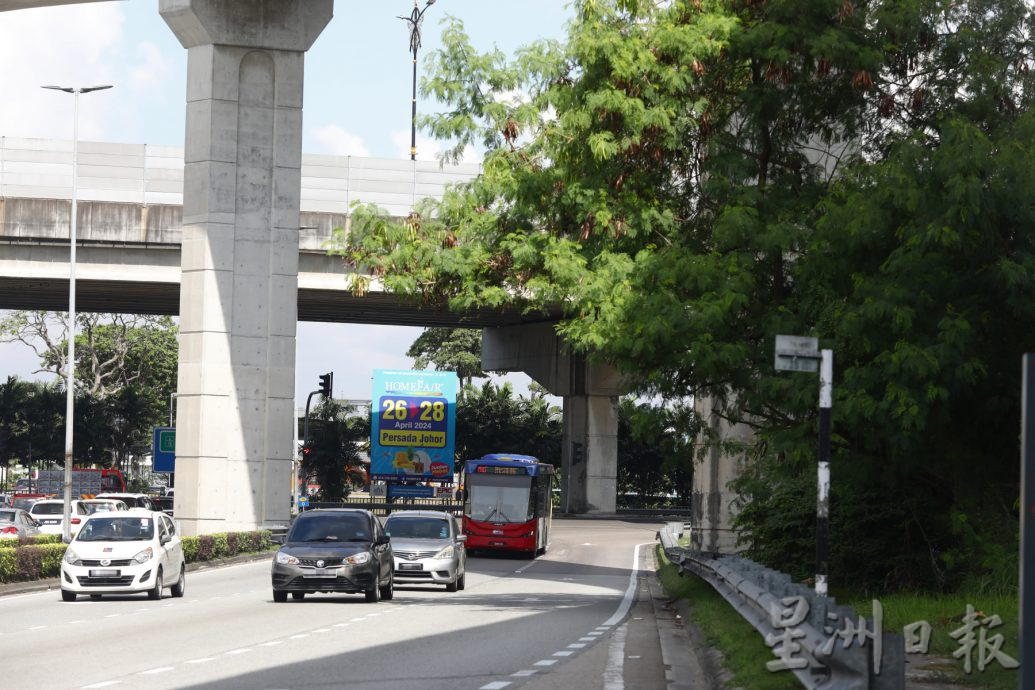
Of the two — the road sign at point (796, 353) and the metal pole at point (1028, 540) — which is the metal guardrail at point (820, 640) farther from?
Result: the metal pole at point (1028, 540)

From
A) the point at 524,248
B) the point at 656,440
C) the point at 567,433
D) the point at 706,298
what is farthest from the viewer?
the point at 567,433

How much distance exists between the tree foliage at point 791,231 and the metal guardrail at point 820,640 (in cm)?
508

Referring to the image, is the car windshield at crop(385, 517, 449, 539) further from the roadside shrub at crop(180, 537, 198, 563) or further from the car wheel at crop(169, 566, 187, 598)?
the roadside shrub at crop(180, 537, 198, 563)

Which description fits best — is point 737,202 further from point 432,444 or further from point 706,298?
point 432,444

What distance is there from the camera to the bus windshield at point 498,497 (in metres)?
51.1

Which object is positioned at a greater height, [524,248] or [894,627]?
[524,248]

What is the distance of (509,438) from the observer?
96000 mm

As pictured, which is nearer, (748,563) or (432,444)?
(748,563)

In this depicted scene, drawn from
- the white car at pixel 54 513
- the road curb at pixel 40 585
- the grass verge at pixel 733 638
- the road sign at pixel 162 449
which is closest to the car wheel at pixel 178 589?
the road curb at pixel 40 585

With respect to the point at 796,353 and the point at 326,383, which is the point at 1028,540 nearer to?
the point at 796,353

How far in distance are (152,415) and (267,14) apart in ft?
198

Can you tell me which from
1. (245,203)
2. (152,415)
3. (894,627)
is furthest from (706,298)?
(152,415)

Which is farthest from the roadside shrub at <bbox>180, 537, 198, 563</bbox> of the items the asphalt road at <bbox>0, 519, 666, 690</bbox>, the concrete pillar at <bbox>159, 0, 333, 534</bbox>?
the asphalt road at <bbox>0, 519, 666, 690</bbox>

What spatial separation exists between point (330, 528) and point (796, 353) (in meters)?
12.9
